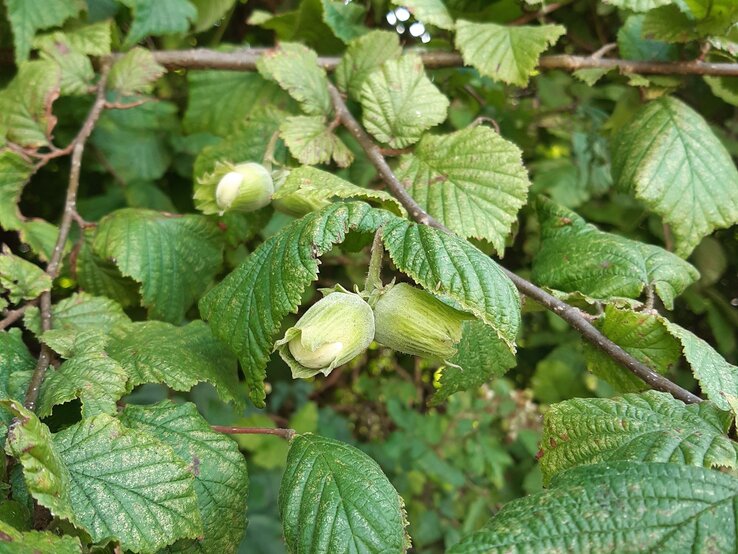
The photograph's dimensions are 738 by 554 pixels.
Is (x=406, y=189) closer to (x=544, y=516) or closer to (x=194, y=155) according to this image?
(x=544, y=516)

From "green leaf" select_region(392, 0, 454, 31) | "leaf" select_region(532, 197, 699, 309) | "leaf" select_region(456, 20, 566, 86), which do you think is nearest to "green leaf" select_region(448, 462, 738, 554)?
"leaf" select_region(532, 197, 699, 309)

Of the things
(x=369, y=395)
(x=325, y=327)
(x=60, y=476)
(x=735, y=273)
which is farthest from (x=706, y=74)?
(x=369, y=395)

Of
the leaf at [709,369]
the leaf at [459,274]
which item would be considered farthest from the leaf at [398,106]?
the leaf at [709,369]

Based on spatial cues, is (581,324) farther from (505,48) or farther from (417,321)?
(505,48)

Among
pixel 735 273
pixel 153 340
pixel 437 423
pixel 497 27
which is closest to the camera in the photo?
pixel 153 340

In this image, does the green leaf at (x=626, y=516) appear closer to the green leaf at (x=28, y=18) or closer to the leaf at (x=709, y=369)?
the leaf at (x=709, y=369)

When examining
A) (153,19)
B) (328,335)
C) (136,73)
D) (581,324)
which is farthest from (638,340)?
(153,19)

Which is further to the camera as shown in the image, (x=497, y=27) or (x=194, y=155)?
(x=194, y=155)

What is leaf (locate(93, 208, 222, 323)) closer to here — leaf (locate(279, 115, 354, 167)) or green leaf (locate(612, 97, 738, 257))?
leaf (locate(279, 115, 354, 167))
